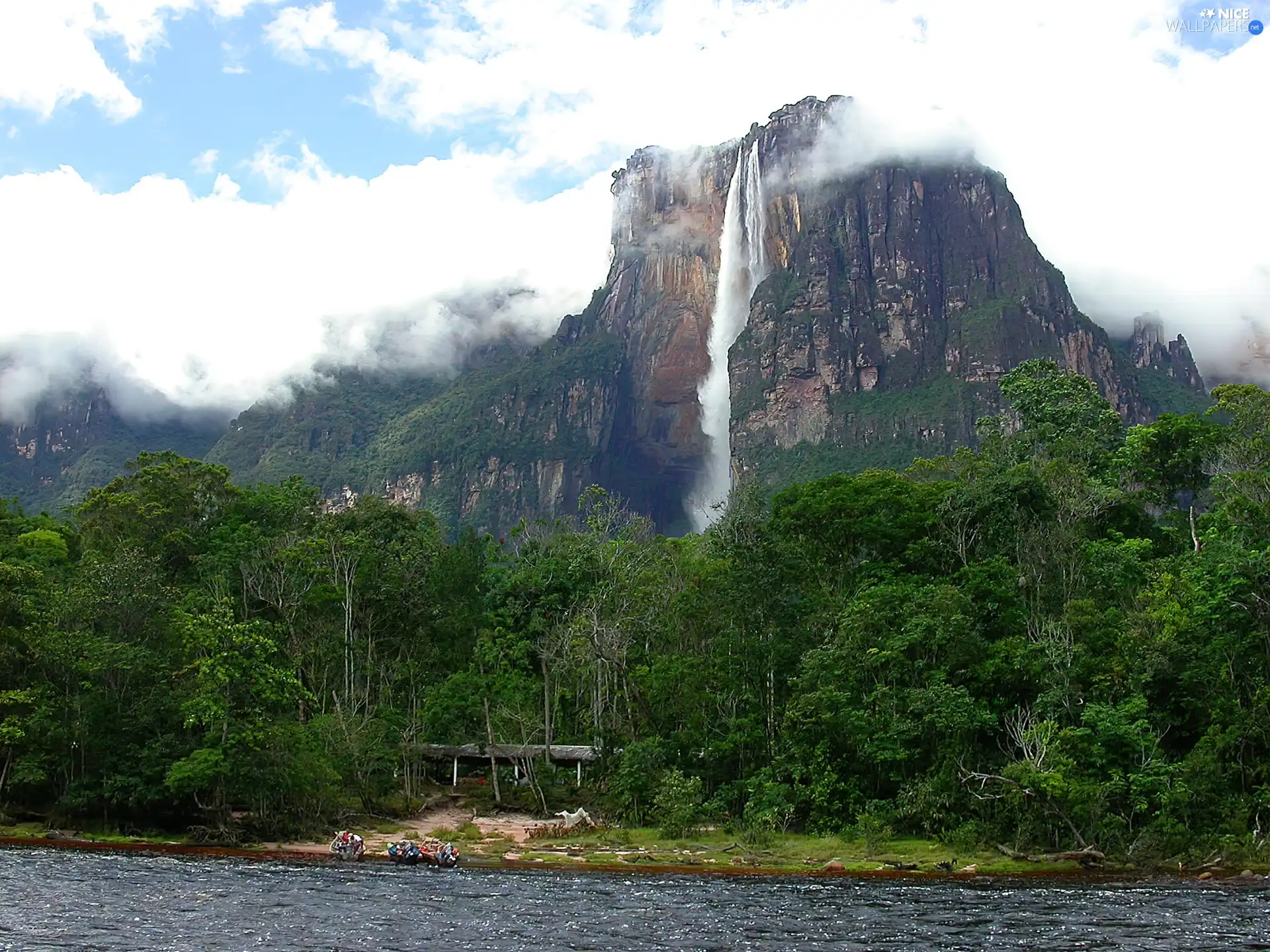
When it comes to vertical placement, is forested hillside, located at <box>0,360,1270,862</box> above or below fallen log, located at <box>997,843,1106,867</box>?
above

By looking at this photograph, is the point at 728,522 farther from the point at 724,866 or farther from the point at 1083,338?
the point at 1083,338

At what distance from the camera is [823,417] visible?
14975cm

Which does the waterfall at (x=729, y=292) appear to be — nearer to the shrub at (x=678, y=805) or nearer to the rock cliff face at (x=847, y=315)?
the rock cliff face at (x=847, y=315)

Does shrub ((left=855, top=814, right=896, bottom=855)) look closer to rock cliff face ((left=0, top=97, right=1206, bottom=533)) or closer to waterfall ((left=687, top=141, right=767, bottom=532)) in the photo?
rock cliff face ((left=0, top=97, right=1206, bottom=533))

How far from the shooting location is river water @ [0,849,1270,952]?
70.1 feet

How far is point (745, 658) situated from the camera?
139 ft

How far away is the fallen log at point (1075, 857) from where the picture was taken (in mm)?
31656

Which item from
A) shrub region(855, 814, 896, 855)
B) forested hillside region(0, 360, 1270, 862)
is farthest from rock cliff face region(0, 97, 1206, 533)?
shrub region(855, 814, 896, 855)

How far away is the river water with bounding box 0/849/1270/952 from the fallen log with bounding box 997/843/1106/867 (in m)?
3.08

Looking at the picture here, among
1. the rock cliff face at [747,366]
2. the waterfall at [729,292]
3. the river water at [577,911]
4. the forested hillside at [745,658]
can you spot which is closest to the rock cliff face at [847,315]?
the rock cliff face at [747,366]

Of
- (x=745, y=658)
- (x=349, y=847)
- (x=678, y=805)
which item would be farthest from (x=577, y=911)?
(x=745, y=658)

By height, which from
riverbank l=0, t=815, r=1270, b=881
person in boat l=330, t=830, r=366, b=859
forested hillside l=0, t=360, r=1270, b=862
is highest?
forested hillside l=0, t=360, r=1270, b=862

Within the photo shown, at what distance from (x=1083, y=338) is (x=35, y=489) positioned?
6060 inches

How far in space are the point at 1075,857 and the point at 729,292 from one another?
147036mm
